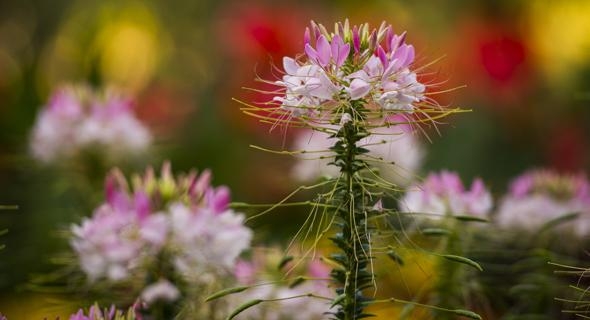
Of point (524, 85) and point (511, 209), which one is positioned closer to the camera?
point (511, 209)

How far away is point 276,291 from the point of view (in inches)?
48.2

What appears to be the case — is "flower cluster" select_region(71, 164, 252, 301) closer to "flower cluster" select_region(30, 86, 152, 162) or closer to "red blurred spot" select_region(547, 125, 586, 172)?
"flower cluster" select_region(30, 86, 152, 162)

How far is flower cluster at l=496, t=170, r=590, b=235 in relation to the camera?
53.0 inches

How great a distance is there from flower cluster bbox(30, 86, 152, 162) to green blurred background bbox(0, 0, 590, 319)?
0.05 meters

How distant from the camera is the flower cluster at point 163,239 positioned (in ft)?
3.54

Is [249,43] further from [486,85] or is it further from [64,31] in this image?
[64,31]

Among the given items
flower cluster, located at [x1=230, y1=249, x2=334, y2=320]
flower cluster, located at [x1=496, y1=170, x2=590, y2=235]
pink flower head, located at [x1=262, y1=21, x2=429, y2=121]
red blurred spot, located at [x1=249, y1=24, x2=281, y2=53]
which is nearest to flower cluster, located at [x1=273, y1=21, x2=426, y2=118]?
pink flower head, located at [x1=262, y1=21, x2=429, y2=121]

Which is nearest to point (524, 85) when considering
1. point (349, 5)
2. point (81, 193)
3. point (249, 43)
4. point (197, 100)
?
point (249, 43)

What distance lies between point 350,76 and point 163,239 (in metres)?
0.39

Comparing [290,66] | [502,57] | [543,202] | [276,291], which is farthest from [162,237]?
[502,57]

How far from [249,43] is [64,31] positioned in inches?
67.1

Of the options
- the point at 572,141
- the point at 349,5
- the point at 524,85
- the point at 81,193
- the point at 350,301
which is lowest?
the point at 350,301

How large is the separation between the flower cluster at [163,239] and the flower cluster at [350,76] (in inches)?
11.1

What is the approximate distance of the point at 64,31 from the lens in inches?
175
